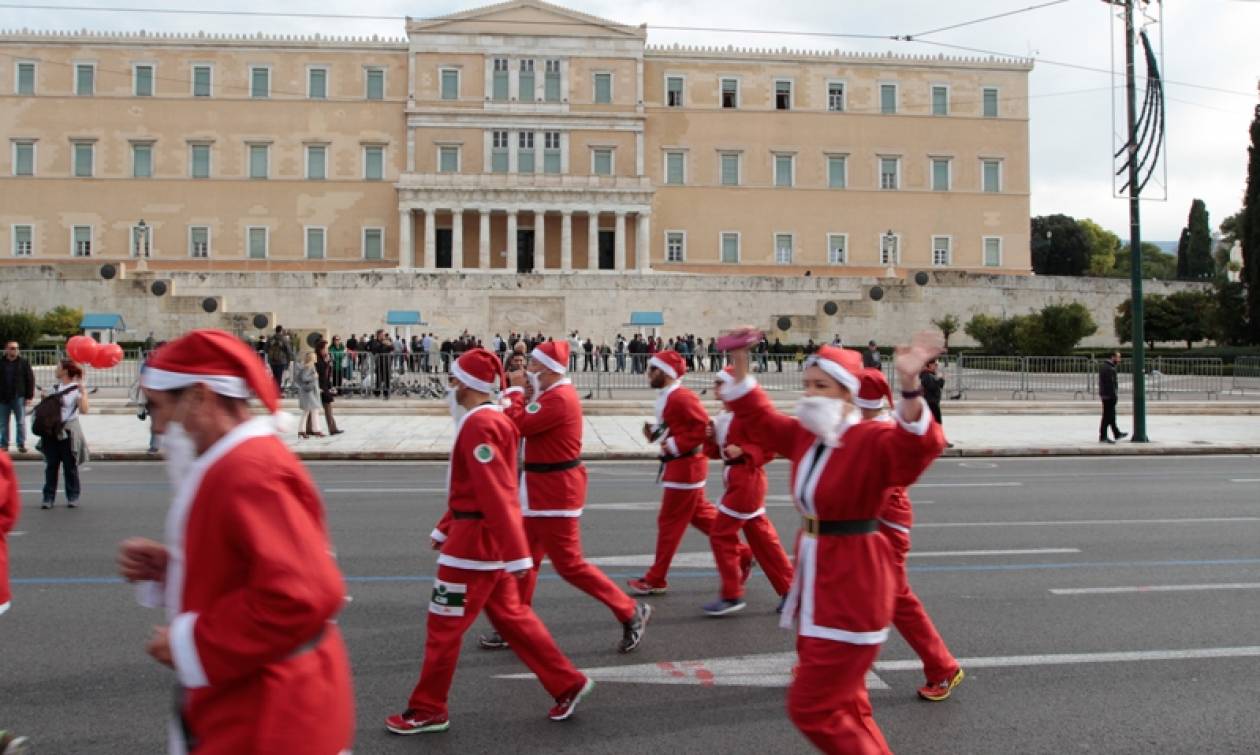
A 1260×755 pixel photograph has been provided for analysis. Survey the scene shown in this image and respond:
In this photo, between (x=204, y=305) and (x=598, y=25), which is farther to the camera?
→ (x=598, y=25)

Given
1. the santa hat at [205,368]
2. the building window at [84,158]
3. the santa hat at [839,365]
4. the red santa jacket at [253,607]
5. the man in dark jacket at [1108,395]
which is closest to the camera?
the red santa jacket at [253,607]

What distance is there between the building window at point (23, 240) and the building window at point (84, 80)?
8.67 m

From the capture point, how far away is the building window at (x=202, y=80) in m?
62.2

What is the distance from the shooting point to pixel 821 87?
66.4 metres

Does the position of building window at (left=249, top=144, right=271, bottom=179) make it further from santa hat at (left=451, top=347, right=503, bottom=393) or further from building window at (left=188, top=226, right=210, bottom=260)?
santa hat at (left=451, top=347, right=503, bottom=393)

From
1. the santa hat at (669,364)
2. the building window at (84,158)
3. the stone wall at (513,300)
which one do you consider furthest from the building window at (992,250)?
the santa hat at (669,364)

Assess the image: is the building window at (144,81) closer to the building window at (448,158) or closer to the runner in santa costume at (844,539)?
the building window at (448,158)

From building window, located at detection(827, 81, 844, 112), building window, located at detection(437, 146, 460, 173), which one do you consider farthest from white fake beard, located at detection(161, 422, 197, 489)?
building window, located at detection(827, 81, 844, 112)

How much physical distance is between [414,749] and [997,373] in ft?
79.9

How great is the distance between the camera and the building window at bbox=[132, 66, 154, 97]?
203 ft

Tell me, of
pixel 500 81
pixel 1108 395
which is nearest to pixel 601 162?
pixel 500 81

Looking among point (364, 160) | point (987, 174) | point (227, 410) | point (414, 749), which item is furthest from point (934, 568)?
point (987, 174)

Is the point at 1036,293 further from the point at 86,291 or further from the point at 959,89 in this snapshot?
the point at 86,291

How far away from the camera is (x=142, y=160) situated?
204ft
